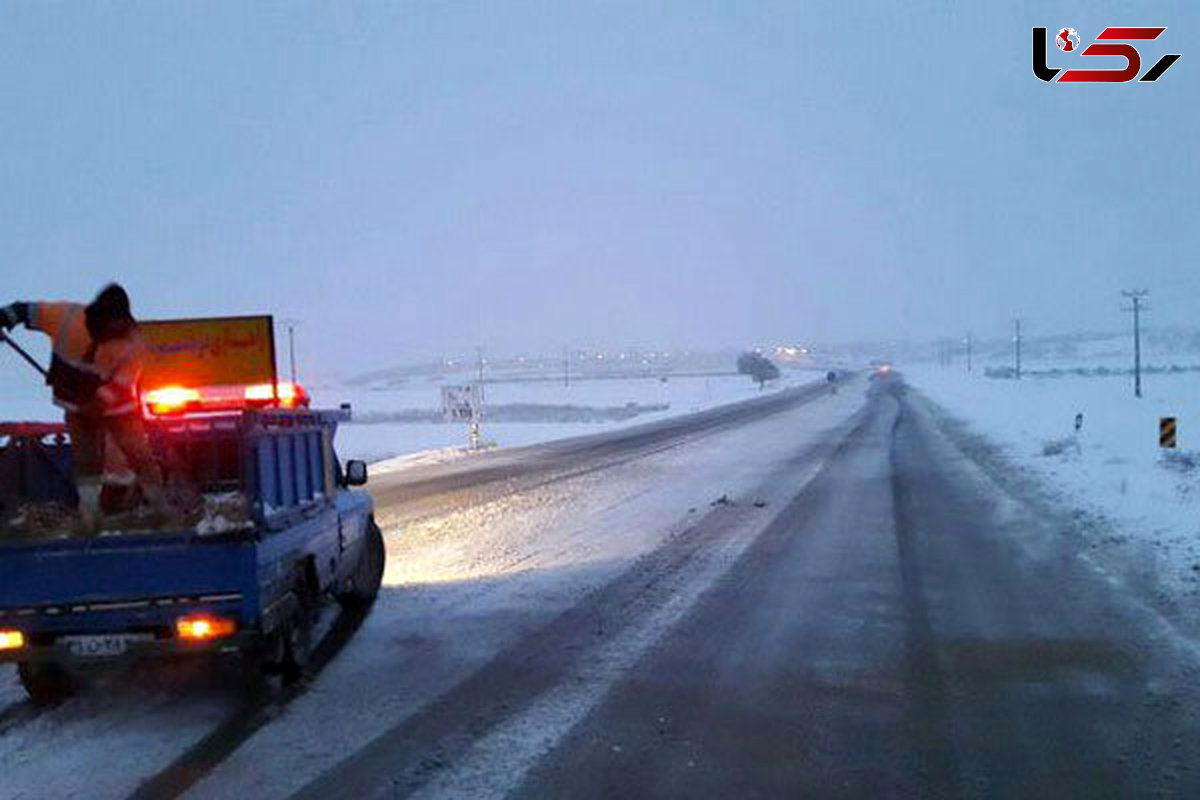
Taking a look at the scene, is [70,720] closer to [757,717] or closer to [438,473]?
[757,717]

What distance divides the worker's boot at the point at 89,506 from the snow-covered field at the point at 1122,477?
8.41 m

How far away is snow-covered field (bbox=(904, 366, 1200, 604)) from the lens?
12289 millimetres

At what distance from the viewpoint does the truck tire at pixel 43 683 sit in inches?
307

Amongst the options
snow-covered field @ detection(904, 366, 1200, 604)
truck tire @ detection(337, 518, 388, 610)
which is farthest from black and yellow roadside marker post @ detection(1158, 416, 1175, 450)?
truck tire @ detection(337, 518, 388, 610)

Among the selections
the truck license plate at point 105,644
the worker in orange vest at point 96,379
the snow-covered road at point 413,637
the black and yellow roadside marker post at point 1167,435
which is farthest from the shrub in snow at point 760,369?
the truck license plate at point 105,644

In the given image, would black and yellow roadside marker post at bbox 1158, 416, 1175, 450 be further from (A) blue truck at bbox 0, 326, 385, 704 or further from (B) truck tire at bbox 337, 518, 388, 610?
(A) blue truck at bbox 0, 326, 385, 704

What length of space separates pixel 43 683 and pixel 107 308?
255 centimetres

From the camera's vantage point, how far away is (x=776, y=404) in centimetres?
6581

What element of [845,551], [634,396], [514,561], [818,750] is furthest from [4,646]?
[634,396]

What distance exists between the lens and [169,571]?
700 centimetres

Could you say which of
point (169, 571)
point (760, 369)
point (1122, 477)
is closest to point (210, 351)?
point (169, 571)

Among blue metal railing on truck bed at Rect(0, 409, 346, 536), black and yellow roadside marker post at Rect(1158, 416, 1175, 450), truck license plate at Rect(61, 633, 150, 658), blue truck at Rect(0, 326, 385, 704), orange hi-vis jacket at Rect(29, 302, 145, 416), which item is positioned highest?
orange hi-vis jacket at Rect(29, 302, 145, 416)

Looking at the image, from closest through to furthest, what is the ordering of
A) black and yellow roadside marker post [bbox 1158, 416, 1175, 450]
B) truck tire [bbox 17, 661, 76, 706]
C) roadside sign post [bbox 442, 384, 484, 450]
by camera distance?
1. truck tire [bbox 17, 661, 76, 706]
2. black and yellow roadside marker post [bbox 1158, 416, 1175, 450]
3. roadside sign post [bbox 442, 384, 484, 450]

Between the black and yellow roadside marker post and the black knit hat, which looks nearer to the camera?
the black knit hat
